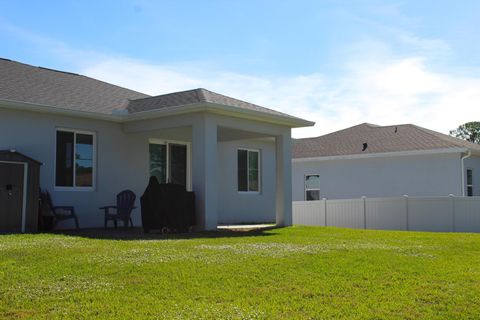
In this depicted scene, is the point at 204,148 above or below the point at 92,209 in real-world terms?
above

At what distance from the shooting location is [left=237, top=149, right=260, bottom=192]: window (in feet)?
67.9

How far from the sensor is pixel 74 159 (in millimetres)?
15586

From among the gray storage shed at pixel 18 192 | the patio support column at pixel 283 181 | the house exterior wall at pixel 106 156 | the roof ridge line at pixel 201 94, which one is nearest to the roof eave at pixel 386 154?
the house exterior wall at pixel 106 156

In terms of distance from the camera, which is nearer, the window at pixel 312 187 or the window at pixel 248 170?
the window at pixel 248 170

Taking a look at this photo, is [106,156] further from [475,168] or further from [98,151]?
[475,168]

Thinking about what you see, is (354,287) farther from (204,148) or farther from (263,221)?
(263,221)

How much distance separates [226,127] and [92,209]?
4.09m

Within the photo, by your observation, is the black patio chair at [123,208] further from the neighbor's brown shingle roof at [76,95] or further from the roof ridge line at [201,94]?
the roof ridge line at [201,94]

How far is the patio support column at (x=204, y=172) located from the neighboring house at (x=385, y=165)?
10.7m

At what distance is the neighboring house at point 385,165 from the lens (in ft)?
73.7

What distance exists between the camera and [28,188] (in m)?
13.4

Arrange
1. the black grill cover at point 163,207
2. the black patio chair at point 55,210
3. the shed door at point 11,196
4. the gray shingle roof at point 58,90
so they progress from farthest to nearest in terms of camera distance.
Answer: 1. the gray shingle roof at point 58,90
2. the black patio chair at point 55,210
3. the black grill cover at point 163,207
4. the shed door at point 11,196

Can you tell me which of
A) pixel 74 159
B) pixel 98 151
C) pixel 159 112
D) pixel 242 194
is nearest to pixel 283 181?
pixel 242 194

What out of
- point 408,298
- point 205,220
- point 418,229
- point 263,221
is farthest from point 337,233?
point 408,298
